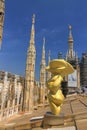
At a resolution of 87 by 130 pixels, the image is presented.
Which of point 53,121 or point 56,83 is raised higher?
point 56,83

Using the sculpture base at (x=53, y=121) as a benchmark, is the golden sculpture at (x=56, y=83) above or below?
above

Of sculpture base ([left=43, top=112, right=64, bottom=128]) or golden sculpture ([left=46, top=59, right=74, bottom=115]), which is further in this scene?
golden sculpture ([left=46, top=59, right=74, bottom=115])

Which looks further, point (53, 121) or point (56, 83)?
point (56, 83)

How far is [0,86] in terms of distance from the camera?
1172 cm

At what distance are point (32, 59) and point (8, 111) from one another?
4377mm

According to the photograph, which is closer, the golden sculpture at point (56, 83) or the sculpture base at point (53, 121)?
the sculpture base at point (53, 121)

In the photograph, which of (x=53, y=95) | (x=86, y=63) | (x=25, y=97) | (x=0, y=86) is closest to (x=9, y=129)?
(x=53, y=95)

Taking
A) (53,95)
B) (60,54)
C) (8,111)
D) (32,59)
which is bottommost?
(8,111)

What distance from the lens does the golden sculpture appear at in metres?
5.38

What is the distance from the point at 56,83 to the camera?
17.8ft

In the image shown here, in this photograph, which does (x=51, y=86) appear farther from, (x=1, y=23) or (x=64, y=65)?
(x=1, y=23)

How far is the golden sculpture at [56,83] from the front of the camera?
5383 mm

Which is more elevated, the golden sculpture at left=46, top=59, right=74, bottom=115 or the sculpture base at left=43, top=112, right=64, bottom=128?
the golden sculpture at left=46, top=59, right=74, bottom=115

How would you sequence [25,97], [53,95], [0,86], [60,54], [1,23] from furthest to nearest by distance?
1. [60,54]
2. [25,97]
3. [0,86]
4. [1,23]
5. [53,95]
